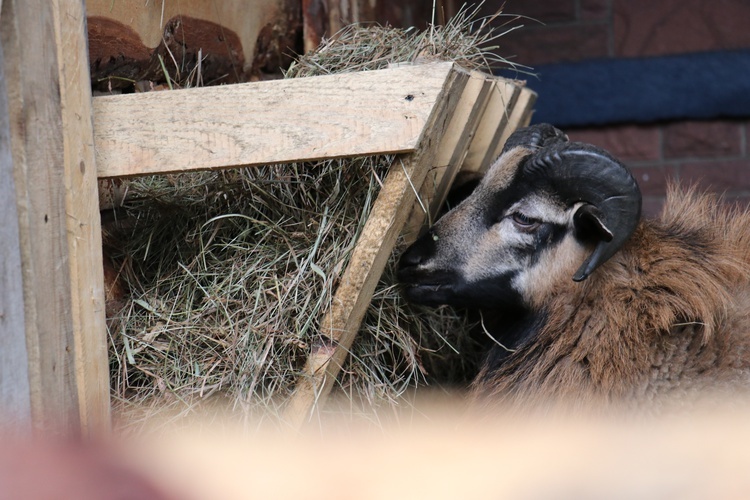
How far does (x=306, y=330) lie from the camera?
2.86 metres

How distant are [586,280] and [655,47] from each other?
3.61 metres

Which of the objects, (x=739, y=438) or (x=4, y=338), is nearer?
(x=739, y=438)

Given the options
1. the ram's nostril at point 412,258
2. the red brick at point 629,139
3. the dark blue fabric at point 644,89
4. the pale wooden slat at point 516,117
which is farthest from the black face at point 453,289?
the red brick at point 629,139

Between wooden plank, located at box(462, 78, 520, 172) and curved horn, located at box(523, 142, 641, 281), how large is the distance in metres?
0.47

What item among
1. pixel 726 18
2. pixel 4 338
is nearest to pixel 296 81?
pixel 4 338

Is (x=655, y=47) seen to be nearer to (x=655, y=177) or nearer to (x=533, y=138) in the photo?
(x=655, y=177)

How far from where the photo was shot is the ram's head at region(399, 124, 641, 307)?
10.3ft

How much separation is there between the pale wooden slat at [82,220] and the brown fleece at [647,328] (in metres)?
1.66

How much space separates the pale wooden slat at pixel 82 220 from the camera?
7.98 feet

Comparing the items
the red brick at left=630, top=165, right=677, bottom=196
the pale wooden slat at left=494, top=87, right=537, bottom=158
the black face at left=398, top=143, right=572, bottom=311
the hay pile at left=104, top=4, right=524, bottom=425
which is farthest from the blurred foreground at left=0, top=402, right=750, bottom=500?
the red brick at left=630, top=165, right=677, bottom=196

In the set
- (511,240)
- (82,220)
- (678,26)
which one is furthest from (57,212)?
(678,26)

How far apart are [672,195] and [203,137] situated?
7.25 ft

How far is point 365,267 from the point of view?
276 centimetres

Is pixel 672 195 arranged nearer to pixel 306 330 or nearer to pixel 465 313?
pixel 465 313
